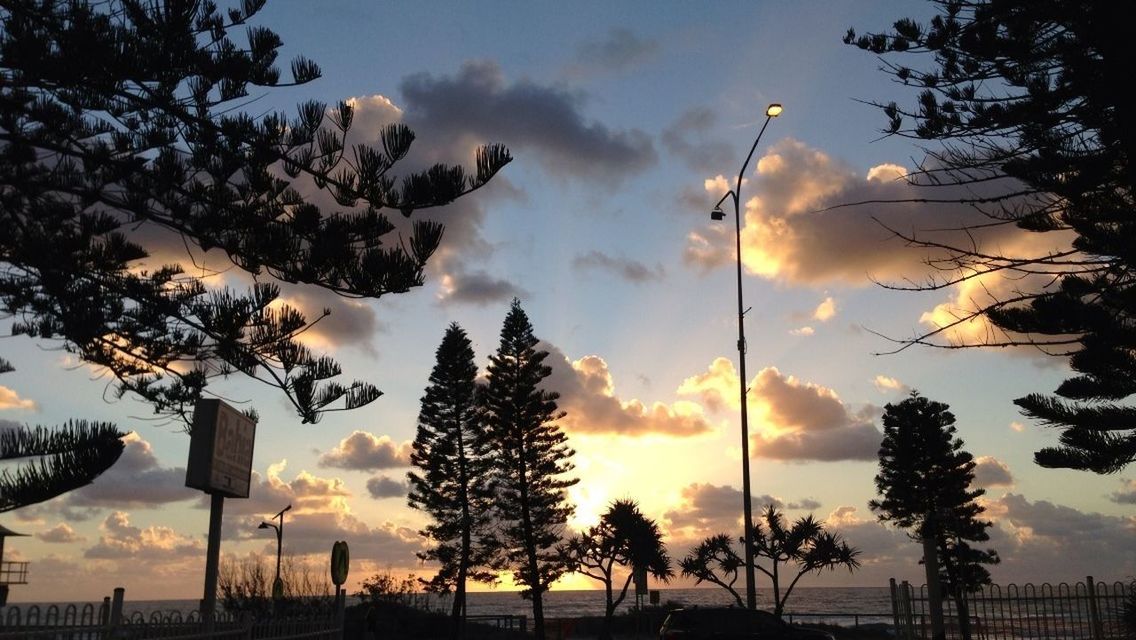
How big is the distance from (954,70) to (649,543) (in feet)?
83.7

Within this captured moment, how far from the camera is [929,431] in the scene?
42469 mm

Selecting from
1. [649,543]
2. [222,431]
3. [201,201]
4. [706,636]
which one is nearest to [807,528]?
[706,636]

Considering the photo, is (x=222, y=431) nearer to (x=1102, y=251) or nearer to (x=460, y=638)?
(x=1102, y=251)

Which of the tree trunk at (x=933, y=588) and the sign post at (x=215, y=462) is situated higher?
the sign post at (x=215, y=462)

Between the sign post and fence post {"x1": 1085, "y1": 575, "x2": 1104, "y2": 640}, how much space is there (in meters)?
12.1

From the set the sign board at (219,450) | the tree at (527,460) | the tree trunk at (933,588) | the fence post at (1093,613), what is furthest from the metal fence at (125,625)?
the tree at (527,460)

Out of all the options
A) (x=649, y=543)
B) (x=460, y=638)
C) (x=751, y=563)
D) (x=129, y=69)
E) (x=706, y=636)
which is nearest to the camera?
(x=129, y=69)

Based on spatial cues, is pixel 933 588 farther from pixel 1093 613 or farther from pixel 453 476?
pixel 453 476

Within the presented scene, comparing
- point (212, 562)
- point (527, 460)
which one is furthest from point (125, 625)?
point (527, 460)

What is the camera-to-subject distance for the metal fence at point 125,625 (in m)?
6.95

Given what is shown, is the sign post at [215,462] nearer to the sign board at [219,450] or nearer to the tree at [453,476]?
the sign board at [219,450]

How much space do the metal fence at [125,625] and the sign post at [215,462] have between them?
0.72ft

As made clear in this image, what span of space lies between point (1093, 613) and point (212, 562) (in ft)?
40.7

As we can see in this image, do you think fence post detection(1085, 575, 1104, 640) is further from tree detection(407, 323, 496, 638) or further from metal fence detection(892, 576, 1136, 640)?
tree detection(407, 323, 496, 638)
